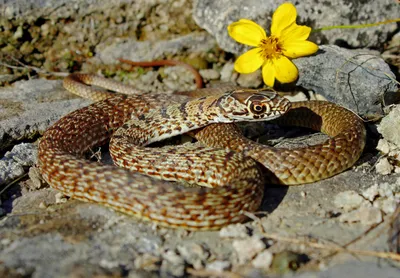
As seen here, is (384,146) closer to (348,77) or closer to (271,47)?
(348,77)

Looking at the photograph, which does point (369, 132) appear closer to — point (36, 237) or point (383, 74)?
point (383, 74)

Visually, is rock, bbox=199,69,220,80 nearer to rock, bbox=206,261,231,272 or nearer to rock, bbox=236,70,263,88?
rock, bbox=236,70,263,88

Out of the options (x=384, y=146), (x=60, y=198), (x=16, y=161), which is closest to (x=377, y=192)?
(x=384, y=146)

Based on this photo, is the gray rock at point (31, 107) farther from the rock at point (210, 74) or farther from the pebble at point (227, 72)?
the pebble at point (227, 72)

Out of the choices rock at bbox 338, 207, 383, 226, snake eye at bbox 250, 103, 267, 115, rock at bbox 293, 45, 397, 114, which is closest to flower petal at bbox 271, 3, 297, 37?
rock at bbox 293, 45, 397, 114

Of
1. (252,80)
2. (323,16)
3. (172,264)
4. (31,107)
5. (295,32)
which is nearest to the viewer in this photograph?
(172,264)

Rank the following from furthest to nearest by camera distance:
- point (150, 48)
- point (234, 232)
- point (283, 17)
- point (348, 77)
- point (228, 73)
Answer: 1. point (150, 48)
2. point (228, 73)
3. point (348, 77)
4. point (283, 17)
5. point (234, 232)
